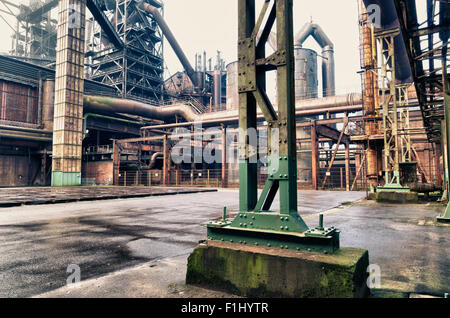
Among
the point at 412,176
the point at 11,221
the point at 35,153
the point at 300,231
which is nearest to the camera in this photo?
the point at 300,231

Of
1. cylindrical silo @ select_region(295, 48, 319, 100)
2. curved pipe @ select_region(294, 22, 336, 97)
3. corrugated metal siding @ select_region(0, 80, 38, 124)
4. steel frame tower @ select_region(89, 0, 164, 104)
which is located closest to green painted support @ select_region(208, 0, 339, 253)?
cylindrical silo @ select_region(295, 48, 319, 100)

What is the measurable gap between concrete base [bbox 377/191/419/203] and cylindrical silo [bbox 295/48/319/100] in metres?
18.7

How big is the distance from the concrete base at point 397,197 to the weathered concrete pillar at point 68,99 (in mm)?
25652

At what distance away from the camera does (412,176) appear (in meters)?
13.4

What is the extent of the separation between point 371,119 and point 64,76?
2677cm

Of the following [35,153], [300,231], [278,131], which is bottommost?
[300,231]

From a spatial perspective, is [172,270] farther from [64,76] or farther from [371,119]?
[64,76]

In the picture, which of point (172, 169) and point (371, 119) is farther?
point (172, 169)

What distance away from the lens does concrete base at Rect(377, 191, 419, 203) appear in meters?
11.2

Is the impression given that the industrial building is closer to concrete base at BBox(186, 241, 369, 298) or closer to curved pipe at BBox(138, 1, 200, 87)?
curved pipe at BBox(138, 1, 200, 87)

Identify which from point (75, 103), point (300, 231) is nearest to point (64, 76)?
point (75, 103)

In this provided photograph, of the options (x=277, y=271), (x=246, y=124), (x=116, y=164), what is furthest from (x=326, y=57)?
(x=277, y=271)

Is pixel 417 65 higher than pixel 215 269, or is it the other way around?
pixel 417 65
